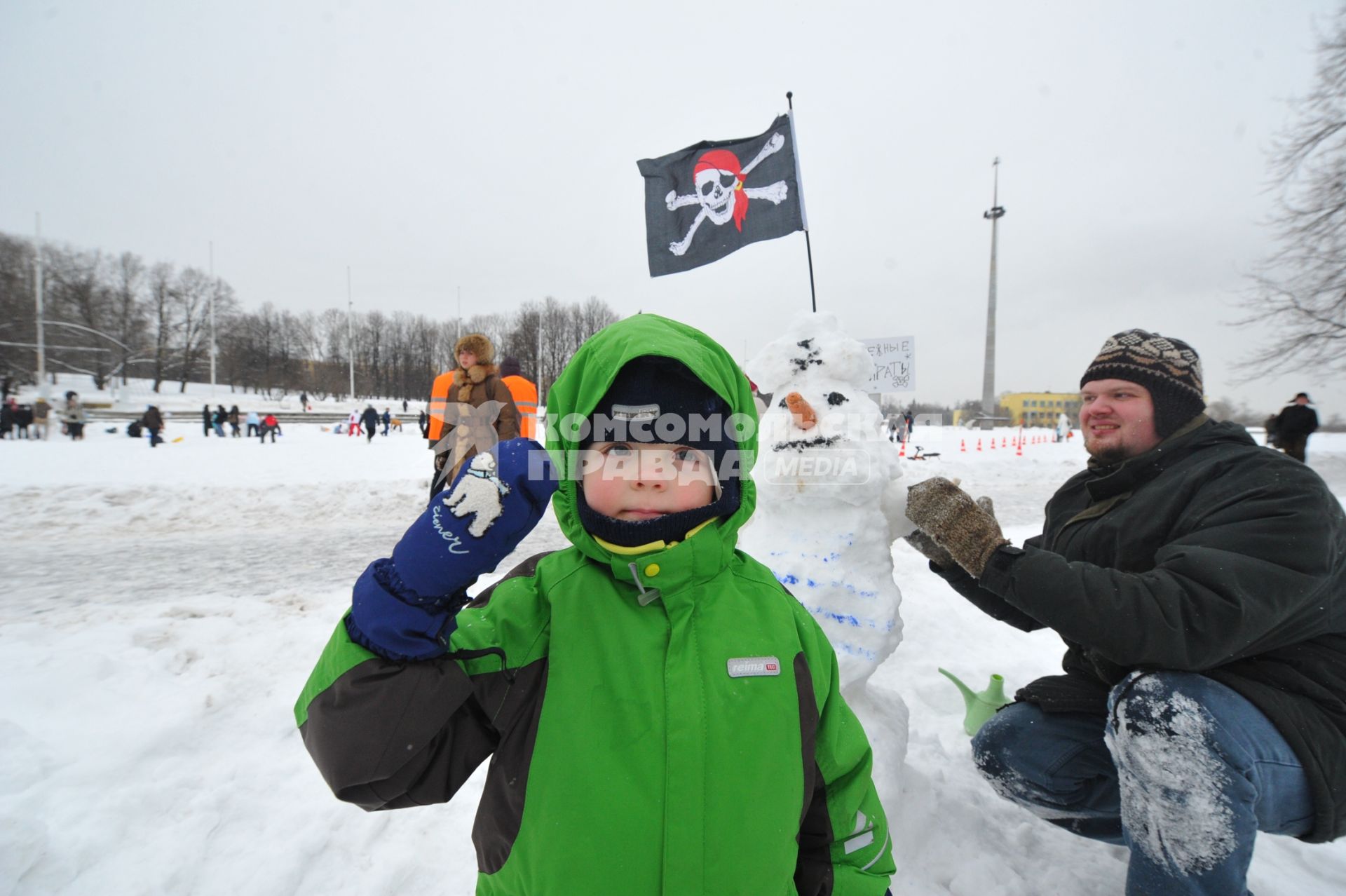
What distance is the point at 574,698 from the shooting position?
47.5 inches

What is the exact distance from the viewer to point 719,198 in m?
Answer: 4.95

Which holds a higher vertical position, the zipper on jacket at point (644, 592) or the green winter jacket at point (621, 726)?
the zipper on jacket at point (644, 592)

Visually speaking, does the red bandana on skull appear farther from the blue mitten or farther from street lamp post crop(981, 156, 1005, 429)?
street lamp post crop(981, 156, 1005, 429)

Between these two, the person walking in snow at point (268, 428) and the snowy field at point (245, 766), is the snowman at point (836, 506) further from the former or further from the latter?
the person walking in snow at point (268, 428)

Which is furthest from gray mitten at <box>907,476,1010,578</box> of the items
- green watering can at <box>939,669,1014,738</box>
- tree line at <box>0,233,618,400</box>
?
tree line at <box>0,233,618,400</box>

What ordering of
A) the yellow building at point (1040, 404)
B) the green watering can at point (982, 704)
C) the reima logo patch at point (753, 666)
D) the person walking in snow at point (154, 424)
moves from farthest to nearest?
the yellow building at point (1040, 404) → the person walking in snow at point (154, 424) → the green watering can at point (982, 704) → the reima logo patch at point (753, 666)

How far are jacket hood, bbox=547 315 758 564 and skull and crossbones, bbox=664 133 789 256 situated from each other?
3648 millimetres

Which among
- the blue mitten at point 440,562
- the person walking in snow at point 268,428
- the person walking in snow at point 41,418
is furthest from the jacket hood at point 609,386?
the person walking in snow at point 41,418

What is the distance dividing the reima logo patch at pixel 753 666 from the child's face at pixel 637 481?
14.4 inches

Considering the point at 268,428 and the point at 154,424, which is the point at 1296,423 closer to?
the point at 154,424

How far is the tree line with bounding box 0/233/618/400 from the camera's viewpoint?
3853 cm

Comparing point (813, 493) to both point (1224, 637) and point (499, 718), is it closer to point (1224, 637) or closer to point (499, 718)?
point (1224, 637)

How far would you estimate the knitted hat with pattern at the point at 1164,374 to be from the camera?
1929 millimetres

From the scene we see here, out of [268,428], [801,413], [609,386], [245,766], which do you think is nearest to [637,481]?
[609,386]
